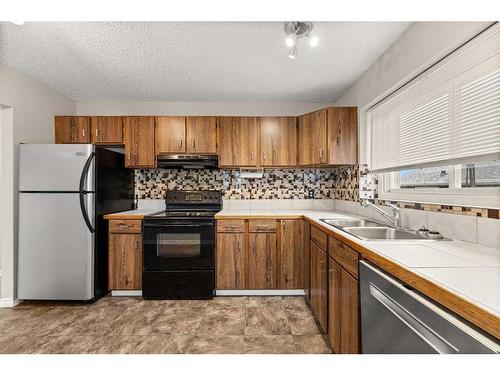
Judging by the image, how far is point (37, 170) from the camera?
2625mm

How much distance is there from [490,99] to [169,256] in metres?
2.76

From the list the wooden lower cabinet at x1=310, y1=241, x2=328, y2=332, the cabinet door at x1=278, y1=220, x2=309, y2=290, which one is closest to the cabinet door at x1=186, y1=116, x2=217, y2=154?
the cabinet door at x1=278, y1=220, x2=309, y2=290

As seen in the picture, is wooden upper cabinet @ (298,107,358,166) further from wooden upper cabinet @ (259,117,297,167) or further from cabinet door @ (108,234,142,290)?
cabinet door @ (108,234,142,290)

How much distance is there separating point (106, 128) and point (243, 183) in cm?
177

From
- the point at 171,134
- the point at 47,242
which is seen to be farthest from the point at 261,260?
the point at 47,242

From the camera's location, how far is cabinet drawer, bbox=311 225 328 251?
6.69ft

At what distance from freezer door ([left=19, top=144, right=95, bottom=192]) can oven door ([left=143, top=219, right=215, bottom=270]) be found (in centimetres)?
84

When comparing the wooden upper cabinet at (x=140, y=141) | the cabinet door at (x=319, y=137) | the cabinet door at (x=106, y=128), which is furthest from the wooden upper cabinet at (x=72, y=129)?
the cabinet door at (x=319, y=137)

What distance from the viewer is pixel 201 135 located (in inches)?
126

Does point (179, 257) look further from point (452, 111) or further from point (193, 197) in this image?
point (452, 111)
